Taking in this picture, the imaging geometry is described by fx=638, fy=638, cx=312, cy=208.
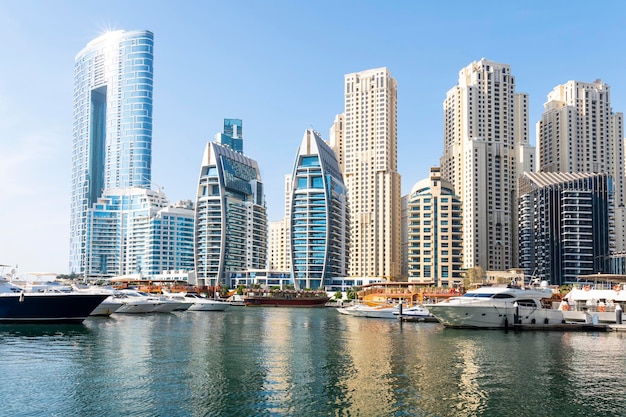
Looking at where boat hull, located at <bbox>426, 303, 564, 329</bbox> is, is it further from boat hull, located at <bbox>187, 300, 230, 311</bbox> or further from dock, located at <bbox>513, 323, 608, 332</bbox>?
boat hull, located at <bbox>187, 300, 230, 311</bbox>

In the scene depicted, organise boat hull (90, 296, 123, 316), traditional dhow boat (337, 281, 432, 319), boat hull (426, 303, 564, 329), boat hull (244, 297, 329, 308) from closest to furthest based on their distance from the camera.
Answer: boat hull (426, 303, 564, 329) → boat hull (90, 296, 123, 316) → traditional dhow boat (337, 281, 432, 319) → boat hull (244, 297, 329, 308)

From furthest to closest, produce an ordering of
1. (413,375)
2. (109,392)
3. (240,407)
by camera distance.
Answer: (413,375) → (109,392) → (240,407)

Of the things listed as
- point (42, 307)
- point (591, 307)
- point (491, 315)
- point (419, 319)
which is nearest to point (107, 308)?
point (42, 307)

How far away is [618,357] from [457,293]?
6826 centimetres

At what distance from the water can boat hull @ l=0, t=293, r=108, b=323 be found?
921 centimetres

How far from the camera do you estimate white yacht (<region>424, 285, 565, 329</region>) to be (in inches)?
3189

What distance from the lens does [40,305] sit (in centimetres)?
8075

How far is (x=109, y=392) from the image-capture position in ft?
123

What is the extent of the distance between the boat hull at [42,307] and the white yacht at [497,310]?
4708 cm

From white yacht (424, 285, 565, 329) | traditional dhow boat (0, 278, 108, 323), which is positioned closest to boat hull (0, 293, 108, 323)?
traditional dhow boat (0, 278, 108, 323)

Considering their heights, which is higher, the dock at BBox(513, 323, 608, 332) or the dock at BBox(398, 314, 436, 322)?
the dock at BBox(513, 323, 608, 332)

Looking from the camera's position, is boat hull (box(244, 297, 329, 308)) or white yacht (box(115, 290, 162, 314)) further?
boat hull (box(244, 297, 329, 308))

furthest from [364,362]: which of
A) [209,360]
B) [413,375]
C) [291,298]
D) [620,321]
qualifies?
[291,298]

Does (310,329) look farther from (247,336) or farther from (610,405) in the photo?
(610,405)
